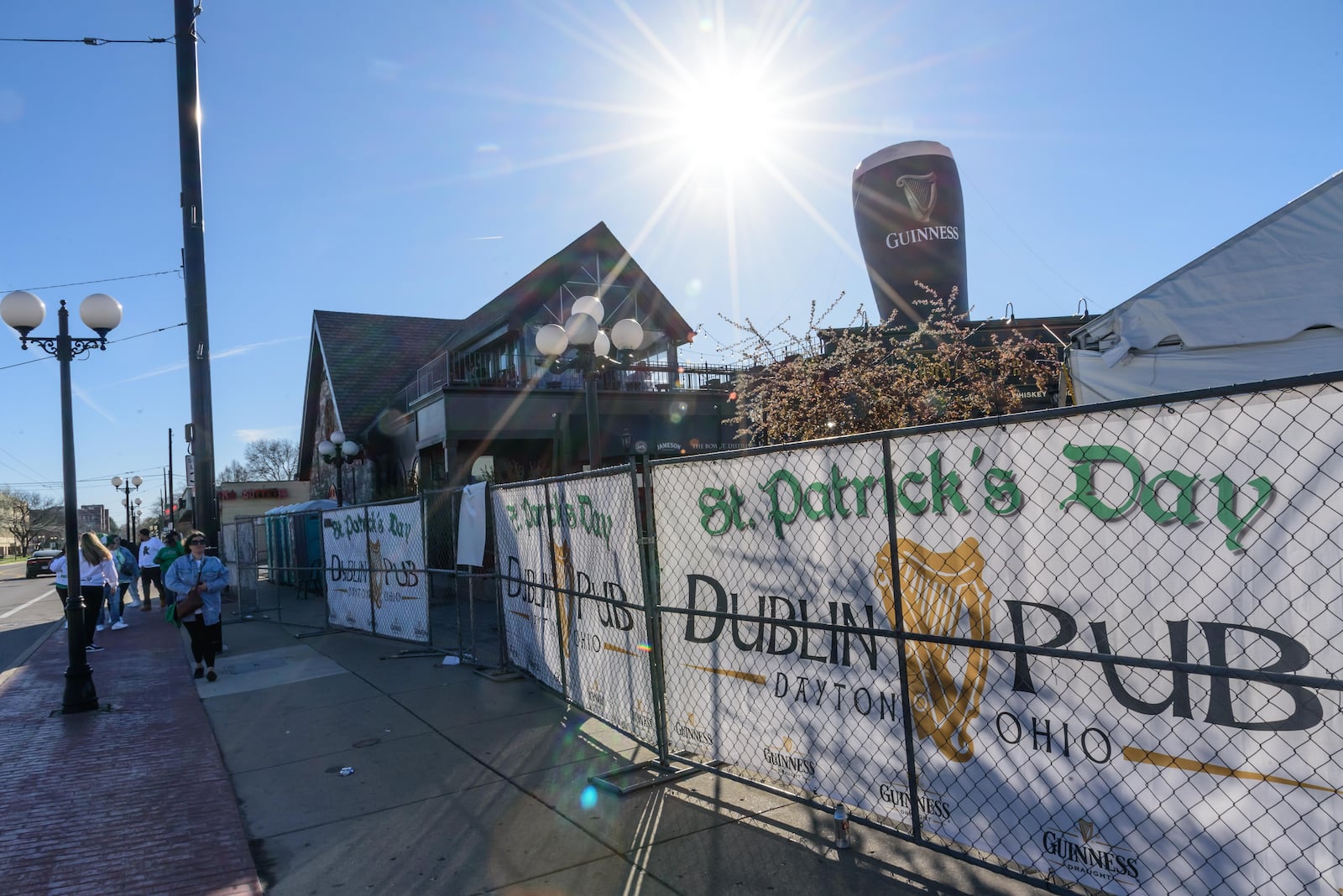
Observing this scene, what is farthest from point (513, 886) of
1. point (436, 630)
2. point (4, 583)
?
point (4, 583)

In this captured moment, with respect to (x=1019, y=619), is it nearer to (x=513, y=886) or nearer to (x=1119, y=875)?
(x=1119, y=875)

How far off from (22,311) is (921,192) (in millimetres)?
30378

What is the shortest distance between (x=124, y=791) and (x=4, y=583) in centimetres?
3711

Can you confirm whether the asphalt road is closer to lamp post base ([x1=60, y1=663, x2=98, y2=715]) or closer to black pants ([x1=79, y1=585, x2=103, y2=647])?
black pants ([x1=79, y1=585, x2=103, y2=647])

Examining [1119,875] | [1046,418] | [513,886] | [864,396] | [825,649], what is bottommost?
[513,886]

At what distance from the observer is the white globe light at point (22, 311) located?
8.44m

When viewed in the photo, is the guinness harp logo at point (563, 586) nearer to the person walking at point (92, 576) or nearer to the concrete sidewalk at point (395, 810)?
the concrete sidewalk at point (395, 810)

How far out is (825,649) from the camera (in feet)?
13.7

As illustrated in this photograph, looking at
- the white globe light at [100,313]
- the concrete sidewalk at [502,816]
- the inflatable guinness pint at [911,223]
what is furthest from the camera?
the inflatable guinness pint at [911,223]

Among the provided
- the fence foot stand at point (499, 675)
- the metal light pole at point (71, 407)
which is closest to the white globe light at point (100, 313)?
the metal light pole at point (71, 407)

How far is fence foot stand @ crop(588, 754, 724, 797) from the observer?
4.95m

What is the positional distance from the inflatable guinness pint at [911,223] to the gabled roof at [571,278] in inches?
456

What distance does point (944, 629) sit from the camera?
357 cm

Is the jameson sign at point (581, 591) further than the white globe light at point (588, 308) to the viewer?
No
